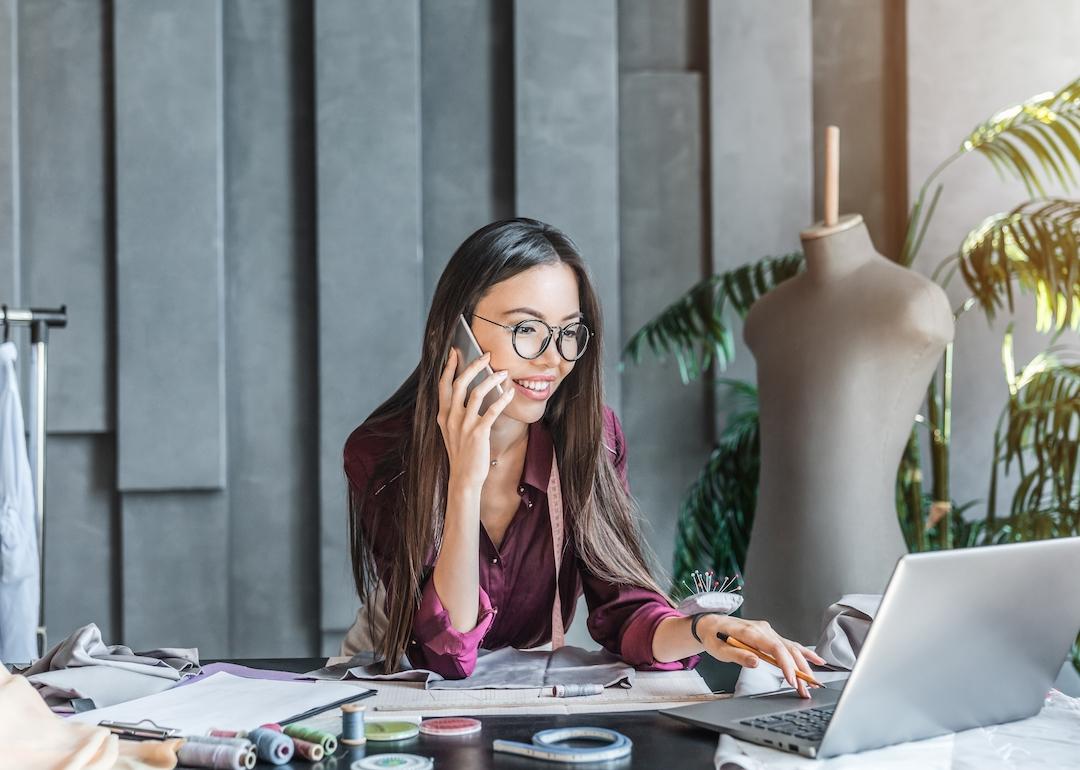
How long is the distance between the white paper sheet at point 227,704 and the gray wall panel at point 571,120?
2208mm

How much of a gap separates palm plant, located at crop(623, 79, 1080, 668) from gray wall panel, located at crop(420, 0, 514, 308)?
68cm

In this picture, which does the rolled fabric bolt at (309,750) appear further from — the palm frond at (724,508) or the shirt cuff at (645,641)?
the palm frond at (724,508)

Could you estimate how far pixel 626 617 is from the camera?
1.81 m

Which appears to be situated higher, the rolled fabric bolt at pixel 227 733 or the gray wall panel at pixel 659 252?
the gray wall panel at pixel 659 252

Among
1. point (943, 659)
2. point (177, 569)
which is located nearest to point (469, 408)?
point (943, 659)

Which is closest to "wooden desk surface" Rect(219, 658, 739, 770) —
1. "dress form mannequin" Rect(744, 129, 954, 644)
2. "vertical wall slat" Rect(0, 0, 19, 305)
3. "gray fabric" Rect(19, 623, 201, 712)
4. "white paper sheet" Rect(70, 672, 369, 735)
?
"white paper sheet" Rect(70, 672, 369, 735)

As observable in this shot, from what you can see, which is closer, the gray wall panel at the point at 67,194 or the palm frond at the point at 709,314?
the palm frond at the point at 709,314

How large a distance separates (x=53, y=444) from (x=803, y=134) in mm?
2606

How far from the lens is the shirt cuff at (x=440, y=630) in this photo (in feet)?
5.30

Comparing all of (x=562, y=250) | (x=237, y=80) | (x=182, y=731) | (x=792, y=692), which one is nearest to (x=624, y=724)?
(x=792, y=692)

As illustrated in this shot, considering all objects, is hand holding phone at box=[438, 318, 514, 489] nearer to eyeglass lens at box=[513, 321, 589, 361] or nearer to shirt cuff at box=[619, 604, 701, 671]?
eyeglass lens at box=[513, 321, 589, 361]

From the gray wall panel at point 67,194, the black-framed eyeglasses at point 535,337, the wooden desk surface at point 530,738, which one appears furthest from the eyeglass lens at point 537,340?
the gray wall panel at point 67,194

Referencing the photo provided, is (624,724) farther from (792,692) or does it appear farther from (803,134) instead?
(803,134)

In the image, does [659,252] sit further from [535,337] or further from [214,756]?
[214,756]
